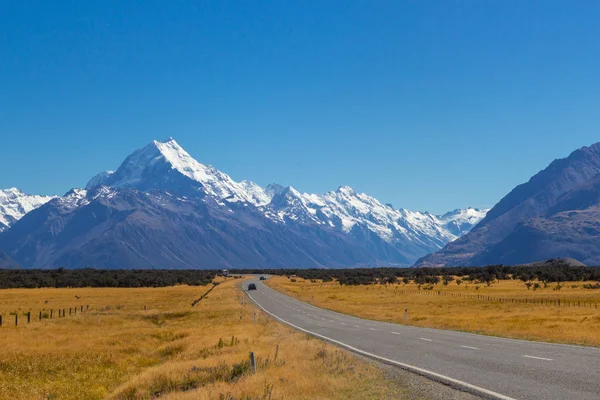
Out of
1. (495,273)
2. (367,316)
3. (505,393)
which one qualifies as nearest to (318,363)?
(505,393)

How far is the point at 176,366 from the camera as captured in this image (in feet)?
73.5

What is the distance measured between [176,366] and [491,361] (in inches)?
440

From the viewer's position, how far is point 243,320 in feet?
149

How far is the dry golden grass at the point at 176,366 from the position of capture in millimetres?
16859

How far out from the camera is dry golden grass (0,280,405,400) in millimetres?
16859

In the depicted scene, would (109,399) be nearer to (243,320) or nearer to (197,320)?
(243,320)

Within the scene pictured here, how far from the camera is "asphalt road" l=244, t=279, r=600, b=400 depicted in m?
14.3

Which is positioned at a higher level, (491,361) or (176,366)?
(491,361)

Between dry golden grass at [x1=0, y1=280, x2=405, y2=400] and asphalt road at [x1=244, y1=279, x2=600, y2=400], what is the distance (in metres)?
1.70

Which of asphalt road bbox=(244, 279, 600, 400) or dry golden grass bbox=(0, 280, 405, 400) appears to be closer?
asphalt road bbox=(244, 279, 600, 400)

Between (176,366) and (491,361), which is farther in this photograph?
(176,366)

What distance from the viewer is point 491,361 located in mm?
19250

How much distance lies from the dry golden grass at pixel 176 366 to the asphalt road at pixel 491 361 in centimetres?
170

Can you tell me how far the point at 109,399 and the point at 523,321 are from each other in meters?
30.4
